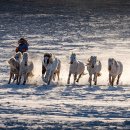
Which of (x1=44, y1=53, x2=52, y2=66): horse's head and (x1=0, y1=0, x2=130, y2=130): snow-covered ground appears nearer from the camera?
(x1=0, y1=0, x2=130, y2=130): snow-covered ground

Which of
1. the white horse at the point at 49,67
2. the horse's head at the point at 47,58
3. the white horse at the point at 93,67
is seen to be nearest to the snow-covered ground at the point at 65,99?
the white horse at the point at 49,67

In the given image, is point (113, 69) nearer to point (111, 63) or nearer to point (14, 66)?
point (111, 63)

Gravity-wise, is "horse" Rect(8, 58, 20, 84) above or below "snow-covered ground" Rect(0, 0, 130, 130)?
above

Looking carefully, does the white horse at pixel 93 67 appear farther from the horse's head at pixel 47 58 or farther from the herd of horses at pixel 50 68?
the horse's head at pixel 47 58

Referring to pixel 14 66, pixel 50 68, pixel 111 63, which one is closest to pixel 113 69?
pixel 111 63

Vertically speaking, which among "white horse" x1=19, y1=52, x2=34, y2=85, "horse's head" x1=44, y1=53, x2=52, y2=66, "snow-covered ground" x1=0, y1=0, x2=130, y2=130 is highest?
"horse's head" x1=44, y1=53, x2=52, y2=66

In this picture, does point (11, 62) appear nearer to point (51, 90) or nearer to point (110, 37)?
point (51, 90)

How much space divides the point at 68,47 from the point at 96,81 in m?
11.9

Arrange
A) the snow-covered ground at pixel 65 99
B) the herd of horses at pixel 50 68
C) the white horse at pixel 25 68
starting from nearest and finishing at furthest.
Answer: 1. the snow-covered ground at pixel 65 99
2. the white horse at pixel 25 68
3. the herd of horses at pixel 50 68

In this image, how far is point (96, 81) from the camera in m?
20.3

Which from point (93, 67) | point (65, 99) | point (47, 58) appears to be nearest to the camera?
point (65, 99)

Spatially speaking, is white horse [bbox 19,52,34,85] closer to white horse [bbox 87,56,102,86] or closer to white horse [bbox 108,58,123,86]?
white horse [bbox 87,56,102,86]

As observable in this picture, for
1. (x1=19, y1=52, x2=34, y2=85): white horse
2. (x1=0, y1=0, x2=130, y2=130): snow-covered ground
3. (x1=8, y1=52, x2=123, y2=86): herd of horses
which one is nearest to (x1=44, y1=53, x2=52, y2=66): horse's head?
(x1=8, y1=52, x2=123, y2=86): herd of horses

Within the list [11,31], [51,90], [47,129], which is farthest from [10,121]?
[11,31]
